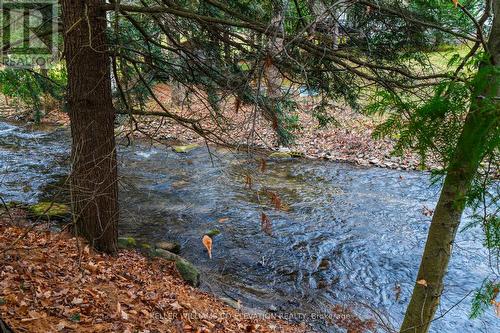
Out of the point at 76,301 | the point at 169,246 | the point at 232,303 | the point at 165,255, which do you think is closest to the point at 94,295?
the point at 76,301

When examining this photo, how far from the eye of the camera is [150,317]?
409 cm

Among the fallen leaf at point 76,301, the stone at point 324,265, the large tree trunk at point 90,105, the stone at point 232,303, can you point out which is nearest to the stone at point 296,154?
the stone at point 324,265

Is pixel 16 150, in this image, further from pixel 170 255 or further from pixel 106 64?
pixel 106 64

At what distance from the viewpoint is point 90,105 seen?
185 inches

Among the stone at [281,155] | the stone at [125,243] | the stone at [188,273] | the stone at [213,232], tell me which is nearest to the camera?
the stone at [188,273]

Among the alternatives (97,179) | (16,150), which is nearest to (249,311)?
(97,179)

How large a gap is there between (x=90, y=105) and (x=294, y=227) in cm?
474

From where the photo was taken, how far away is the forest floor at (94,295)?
3.45 meters

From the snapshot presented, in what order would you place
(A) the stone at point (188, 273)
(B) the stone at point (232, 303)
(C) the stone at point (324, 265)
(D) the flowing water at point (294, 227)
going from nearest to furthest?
(B) the stone at point (232, 303) < (A) the stone at point (188, 273) < (D) the flowing water at point (294, 227) < (C) the stone at point (324, 265)

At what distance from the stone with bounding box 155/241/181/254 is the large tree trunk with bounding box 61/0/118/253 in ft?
6.06

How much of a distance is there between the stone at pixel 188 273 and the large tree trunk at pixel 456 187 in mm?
3345

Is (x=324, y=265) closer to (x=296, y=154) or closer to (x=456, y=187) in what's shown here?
(x=456, y=187)

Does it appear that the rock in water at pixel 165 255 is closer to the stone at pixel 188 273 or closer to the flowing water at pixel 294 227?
the stone at pixel 188 273

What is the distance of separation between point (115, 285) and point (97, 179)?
50.8 inches
